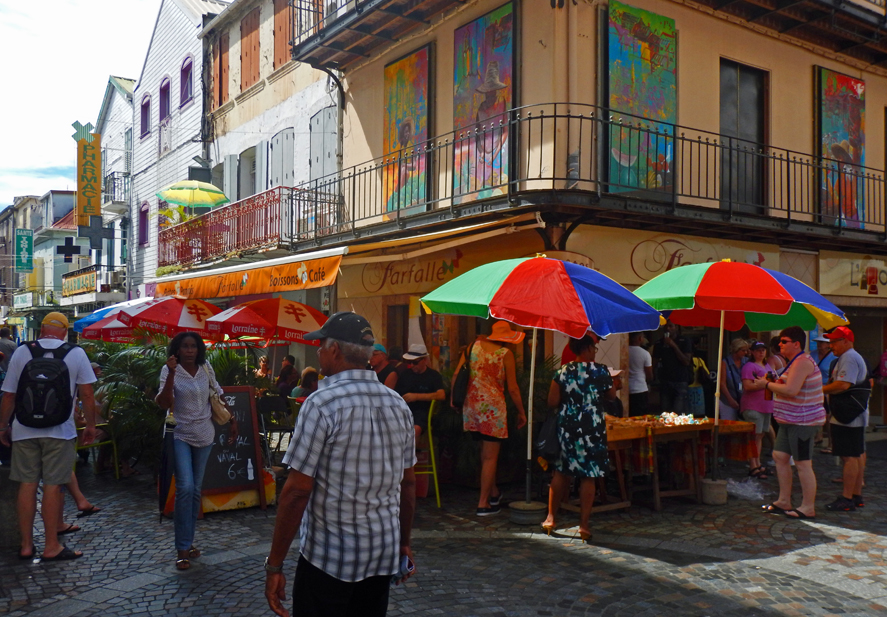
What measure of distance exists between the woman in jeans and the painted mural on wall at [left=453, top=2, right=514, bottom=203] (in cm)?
537

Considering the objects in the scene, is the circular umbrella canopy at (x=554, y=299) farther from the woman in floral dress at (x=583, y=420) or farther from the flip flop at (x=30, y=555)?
the flip flop at (x=30, y=555)

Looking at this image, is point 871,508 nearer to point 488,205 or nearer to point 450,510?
point 450,510

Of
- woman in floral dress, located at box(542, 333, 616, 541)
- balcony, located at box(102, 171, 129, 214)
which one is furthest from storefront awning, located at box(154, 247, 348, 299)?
balcony, located at box(102, 171, 129, 214)

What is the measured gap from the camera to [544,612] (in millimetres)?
4723

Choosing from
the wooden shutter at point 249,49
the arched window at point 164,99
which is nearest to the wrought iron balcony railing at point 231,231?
the wooden shutter at point 249,49

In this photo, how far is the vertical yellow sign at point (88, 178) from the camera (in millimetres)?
26094

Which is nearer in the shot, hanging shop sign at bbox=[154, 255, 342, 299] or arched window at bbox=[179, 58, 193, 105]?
hanging shop sign at bbox=[154, 255, 342, 299]

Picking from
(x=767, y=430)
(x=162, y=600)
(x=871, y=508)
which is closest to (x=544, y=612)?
(x=162, y=600)

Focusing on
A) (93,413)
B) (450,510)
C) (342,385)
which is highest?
(342,385)

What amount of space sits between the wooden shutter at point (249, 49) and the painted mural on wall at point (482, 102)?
8.19m

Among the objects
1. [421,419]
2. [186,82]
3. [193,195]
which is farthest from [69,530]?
[186,82]

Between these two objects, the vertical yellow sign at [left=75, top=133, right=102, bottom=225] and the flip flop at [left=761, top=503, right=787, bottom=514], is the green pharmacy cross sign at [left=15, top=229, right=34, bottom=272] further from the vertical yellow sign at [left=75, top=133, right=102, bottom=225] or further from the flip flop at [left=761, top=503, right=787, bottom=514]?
the flip flop at [left=761, top=503, right=787, bottom=514]

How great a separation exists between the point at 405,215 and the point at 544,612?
863 cm

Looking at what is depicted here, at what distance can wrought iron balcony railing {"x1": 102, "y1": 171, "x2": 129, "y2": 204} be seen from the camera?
26.8m
